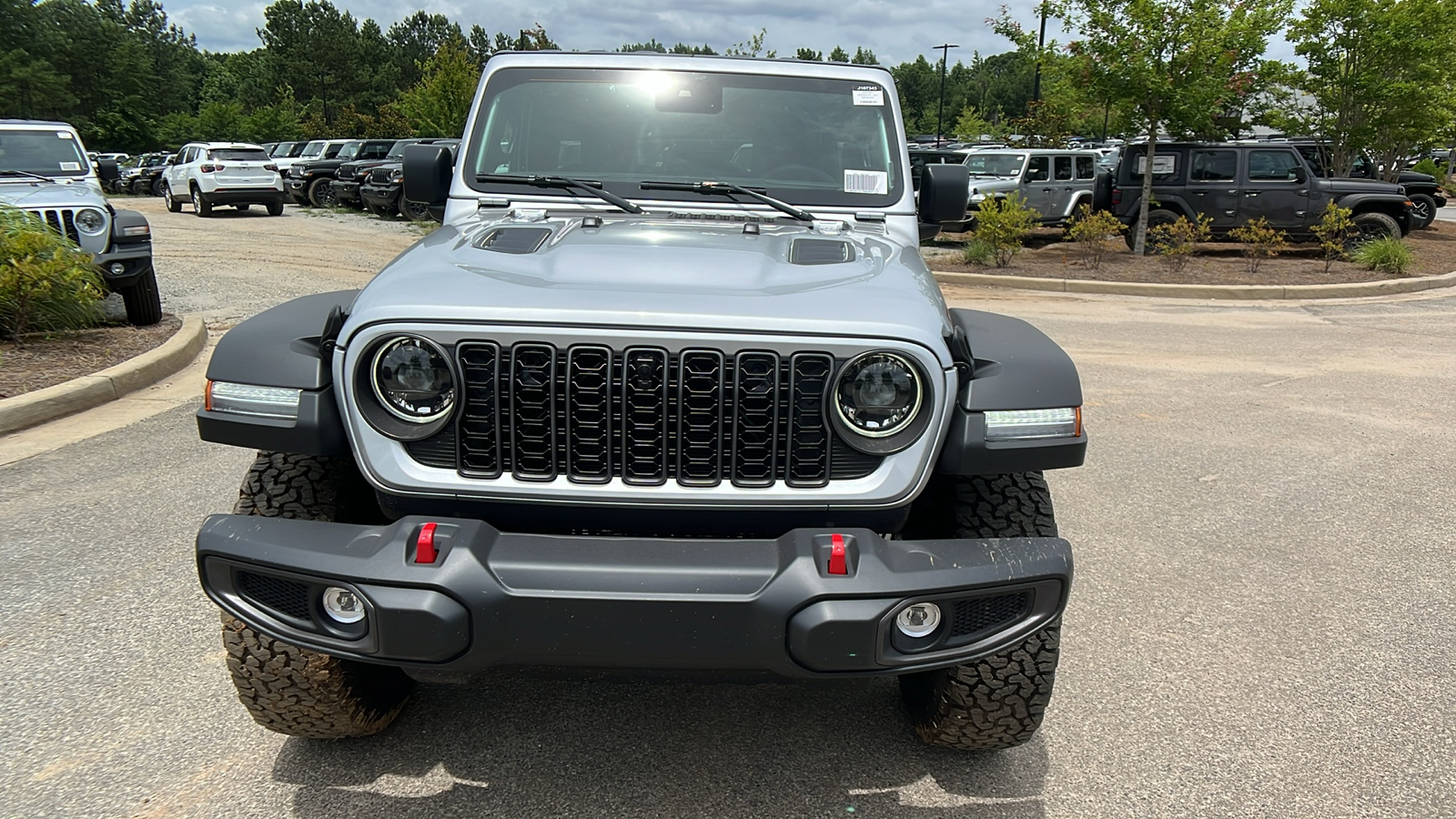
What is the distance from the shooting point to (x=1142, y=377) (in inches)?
312

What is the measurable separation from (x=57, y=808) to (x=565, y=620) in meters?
1.53

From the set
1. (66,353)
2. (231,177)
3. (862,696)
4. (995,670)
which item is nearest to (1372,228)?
(862,696)

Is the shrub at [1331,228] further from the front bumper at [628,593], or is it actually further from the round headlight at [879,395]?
the front bumper at [628,593]

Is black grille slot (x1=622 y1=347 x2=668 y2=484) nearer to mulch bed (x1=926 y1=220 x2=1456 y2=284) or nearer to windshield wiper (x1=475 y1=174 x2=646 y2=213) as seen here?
windshield wiper (x1=475 y1=174 x2=646 y2=213)

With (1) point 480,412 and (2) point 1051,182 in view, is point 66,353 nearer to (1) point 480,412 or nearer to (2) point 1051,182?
(1) point 480,412

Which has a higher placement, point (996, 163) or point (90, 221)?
point (996, 163)

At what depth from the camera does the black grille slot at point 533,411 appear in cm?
227

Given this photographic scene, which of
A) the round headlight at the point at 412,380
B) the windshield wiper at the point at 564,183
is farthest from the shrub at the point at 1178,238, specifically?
the round headlight at the point at 412,380

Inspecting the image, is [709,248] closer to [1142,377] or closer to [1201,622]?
[1201,622]

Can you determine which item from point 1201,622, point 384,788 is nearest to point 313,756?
point 384,788

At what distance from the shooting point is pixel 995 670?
2584mm

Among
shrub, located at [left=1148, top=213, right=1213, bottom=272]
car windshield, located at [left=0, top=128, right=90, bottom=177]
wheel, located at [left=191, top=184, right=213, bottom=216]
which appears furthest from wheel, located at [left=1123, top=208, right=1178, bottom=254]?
wheel, located at [left=191, top=184, right=213, bottom=216]

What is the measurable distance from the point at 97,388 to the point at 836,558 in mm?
6093

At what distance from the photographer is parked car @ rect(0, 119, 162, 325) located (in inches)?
320
